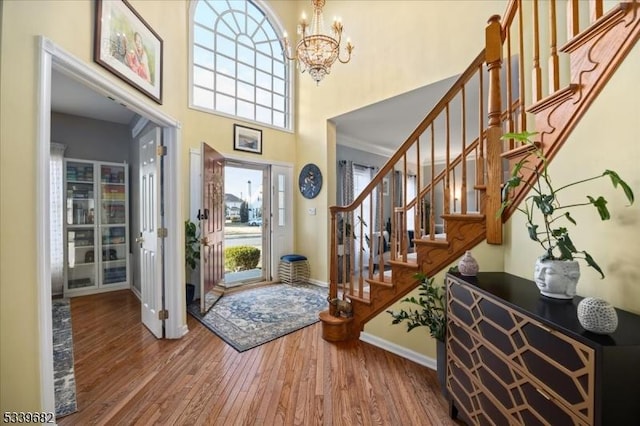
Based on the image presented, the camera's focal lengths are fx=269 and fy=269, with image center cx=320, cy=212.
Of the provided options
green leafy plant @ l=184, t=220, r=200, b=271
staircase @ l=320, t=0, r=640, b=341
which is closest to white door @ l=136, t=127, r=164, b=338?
green leafy plant @ l=184, t=220, r=200, b=271

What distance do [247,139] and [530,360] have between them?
4.27m

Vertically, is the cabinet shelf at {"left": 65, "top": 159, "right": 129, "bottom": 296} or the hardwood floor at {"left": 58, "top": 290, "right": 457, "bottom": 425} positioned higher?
the cabinet shelf at {"left": 65, "top": 159, "right": 129, "bottom": 296}

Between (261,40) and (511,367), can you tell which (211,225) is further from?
(261,40)

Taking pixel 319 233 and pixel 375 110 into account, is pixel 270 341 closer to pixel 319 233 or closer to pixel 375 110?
pixel 319 233

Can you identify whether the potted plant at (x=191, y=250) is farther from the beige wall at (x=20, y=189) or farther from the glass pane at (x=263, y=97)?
the glass pane at (x=263, y=97)

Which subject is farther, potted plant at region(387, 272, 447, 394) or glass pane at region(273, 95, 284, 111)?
glass pane at region(273, 95, 284, 111)

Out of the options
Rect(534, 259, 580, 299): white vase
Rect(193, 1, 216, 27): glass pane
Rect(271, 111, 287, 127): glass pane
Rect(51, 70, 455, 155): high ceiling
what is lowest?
Rect(534, 259, 580, 299): white vase

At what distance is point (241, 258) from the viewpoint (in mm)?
4832

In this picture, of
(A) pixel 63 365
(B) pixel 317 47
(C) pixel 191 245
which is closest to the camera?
(A) pixel 63 365

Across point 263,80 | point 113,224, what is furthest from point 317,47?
point 113,224

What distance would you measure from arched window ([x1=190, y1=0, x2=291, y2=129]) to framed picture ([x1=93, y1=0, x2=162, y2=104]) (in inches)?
65.3

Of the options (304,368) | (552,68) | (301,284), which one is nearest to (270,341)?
(304,368)

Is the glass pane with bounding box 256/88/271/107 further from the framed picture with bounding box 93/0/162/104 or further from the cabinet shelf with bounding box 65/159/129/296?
the cabinet shelf with bounding box 65/159/129/296

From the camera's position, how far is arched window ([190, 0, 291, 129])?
4051mm
